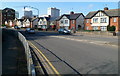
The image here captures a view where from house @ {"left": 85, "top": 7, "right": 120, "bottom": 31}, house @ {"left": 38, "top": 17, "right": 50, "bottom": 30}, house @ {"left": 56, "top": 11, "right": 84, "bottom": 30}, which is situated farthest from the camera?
house @ {"left": 38, "top": 17, "right": 50, "bottom": 30}

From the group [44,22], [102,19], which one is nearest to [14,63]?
[102,19]

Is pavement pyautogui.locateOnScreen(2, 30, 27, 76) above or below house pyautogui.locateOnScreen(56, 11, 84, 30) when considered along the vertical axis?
below

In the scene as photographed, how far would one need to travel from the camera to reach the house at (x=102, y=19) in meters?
57.9

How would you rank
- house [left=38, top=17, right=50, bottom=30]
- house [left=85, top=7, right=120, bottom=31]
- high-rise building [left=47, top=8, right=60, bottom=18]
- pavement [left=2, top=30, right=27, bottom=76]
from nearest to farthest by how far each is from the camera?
pavement [left=2, top=30, right=27, bottom=76] < house [left=85, top=7, right=120, bottom=31] < house [left=38, top=17, right=50, bottom=30] < high-rise building [left=47, top=8, right=60, bottom=18]

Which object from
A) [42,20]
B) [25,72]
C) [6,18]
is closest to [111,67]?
[25,72]

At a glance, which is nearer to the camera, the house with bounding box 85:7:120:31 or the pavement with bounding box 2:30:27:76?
the pavement with bounding box 2:30:27:76

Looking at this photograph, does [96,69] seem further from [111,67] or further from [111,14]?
[111,14]

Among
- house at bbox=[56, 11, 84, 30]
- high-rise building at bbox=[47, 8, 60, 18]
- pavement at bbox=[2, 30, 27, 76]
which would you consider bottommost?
pavement at bbox=[2, 30, 27, 76]

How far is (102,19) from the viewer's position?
62.5 metres

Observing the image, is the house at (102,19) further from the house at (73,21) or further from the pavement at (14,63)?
the pavement at (14,63)

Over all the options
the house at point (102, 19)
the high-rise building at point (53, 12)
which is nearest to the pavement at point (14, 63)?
the house at point (102, 19)

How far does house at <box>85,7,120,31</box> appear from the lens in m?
57.9

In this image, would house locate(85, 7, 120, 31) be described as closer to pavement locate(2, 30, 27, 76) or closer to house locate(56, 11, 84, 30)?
house locate(56, 11, 84, 30)

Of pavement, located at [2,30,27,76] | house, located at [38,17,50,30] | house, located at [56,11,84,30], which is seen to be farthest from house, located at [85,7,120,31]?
pavement, located at [2,30,27,76]
